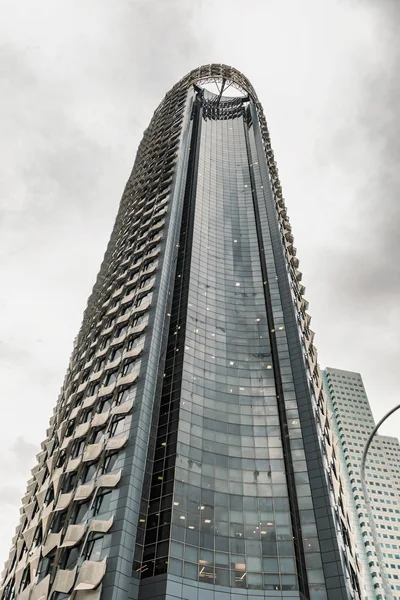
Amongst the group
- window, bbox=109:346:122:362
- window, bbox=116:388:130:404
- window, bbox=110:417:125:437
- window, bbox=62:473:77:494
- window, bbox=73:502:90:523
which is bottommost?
window, bbox=73:502:90:523

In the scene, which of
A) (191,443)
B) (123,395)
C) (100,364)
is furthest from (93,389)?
(191,443)

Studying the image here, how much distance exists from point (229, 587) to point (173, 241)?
56792 mm

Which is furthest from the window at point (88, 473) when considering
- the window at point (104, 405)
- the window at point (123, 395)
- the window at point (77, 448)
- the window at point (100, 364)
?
the window at point (100, 364)

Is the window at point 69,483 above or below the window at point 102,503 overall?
above

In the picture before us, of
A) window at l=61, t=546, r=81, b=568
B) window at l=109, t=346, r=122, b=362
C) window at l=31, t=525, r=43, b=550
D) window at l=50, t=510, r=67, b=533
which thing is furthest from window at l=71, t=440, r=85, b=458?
window at l=61, t=546, r=81, b=568

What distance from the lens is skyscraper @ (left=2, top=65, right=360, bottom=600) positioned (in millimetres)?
45031

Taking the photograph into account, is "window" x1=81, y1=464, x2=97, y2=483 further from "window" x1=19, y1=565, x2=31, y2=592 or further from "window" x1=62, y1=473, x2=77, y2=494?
"window" x1=19, y1=565, x2=31, y2=592

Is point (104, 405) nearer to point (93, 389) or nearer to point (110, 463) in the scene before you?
point (93, 389)

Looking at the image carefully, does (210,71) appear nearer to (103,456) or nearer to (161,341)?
(161,341)

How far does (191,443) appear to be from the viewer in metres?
55.2

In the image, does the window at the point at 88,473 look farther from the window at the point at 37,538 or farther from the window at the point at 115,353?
the window at the point at 115,353

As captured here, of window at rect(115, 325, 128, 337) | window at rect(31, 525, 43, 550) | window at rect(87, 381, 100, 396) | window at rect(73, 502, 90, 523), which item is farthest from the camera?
window at rect(115, 325, 128, 337)

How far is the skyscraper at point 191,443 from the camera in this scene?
4503 centimetres

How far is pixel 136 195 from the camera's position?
112 metres
